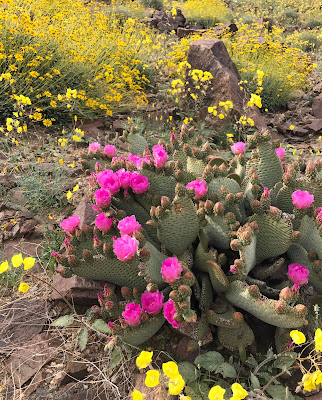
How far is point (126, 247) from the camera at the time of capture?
4.41ft

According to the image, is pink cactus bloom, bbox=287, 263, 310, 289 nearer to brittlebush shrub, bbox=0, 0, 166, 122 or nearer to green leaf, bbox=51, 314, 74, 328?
green leaf, bbox=51, 314, 74, 328

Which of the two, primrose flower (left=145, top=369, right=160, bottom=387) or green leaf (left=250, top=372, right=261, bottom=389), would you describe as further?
green leaf (left=250, top=372, right=261, bottom=389)

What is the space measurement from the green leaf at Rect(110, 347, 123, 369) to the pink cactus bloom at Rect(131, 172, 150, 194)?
0.72m

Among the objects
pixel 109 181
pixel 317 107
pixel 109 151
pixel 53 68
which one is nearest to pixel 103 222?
pixel 109 181

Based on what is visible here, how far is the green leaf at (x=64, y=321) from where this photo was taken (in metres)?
1.67

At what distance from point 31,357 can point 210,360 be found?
813 millimetres

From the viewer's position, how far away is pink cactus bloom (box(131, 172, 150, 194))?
5.66ft

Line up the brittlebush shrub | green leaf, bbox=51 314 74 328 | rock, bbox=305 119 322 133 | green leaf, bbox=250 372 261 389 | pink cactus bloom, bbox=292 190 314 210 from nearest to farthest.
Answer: green leaf, bbox=250 372 261 389 < pink cactus bloom, bbox=292 190 314 210 < green leaf, bbox=51 314 74 328 < the brittlebush shrub < rock, bbox=305 119 322 133

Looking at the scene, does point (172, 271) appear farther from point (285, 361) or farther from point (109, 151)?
point (109, 151)

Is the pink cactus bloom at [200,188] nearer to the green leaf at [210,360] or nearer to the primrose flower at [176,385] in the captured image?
the green leaf at [210,360]

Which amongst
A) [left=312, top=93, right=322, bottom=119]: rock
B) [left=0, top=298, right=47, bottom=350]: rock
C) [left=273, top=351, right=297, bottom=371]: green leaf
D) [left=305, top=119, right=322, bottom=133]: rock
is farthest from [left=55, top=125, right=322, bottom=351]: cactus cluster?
[left=312, top=93, right=322, bottom=119]: rock

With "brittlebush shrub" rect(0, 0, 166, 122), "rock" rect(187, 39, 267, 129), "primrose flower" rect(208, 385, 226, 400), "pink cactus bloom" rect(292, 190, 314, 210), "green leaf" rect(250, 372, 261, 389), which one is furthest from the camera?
"rock" rect(187, 39, 267, 129)

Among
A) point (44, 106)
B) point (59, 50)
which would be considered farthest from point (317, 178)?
point (59, 50)

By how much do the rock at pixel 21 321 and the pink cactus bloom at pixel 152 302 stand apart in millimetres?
622
